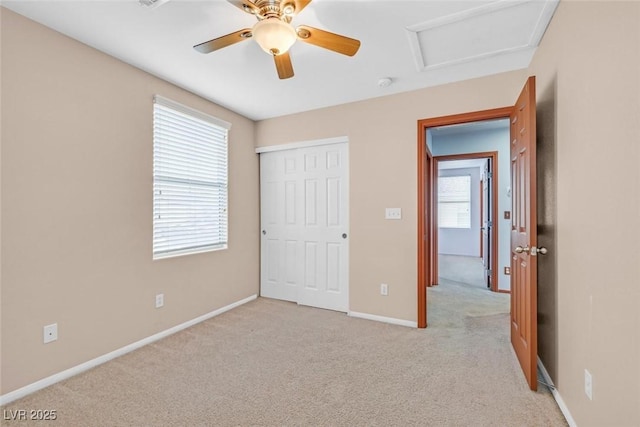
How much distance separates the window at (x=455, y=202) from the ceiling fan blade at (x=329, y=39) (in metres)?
7.14

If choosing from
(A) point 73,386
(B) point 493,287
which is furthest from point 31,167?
(B) point 493,287

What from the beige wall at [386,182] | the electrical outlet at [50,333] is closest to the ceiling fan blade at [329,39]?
→ the beige wall at [386,182]

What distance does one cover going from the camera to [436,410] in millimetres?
1733

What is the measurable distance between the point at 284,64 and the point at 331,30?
0.43 m

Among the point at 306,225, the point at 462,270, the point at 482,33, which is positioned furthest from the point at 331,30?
the point at 462,270

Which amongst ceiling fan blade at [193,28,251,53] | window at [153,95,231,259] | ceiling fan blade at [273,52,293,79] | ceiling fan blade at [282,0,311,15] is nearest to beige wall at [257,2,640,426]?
ceiling fan blade at [282,0,311,15]

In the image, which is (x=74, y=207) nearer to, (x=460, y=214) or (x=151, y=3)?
(x=151, y=3)

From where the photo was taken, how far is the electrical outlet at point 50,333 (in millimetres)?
1967

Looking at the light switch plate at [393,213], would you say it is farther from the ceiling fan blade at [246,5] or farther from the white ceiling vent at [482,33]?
the ceiling fan blade at [246,5]

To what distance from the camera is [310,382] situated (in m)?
2.01

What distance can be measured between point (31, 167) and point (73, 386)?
4.91 feet

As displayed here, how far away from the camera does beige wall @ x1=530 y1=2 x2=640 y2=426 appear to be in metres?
1.07

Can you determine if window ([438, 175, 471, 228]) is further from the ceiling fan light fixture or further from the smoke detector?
the ceiling fan light fixture

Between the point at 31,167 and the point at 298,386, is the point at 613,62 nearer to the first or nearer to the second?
the point at 298,386
